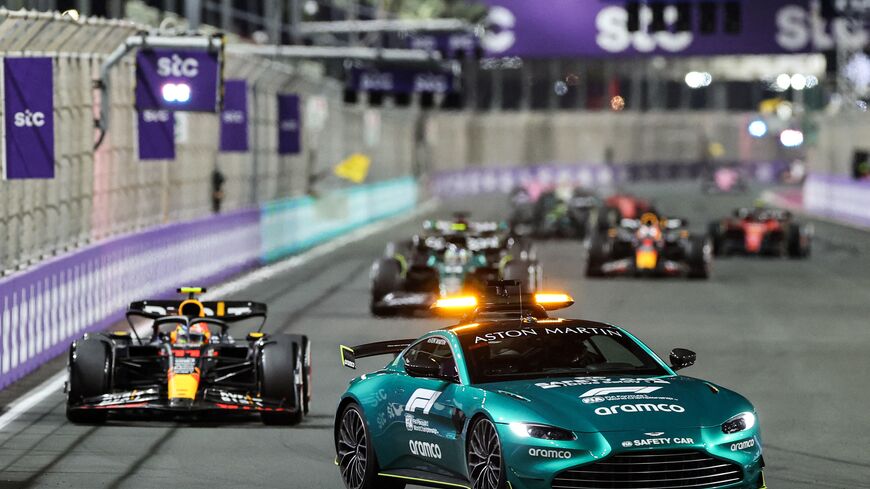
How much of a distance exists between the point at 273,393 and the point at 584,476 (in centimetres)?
528

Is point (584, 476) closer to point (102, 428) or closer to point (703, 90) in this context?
point (102, 428)

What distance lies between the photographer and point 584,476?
934 centimetres

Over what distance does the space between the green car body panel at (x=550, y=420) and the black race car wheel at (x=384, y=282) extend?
13561mm

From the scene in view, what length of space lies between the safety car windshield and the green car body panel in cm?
8

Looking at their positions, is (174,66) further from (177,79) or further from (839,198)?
(839,198)

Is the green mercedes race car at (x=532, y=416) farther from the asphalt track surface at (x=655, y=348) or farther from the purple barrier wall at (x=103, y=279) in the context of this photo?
the purple barrier wall at (x=103, y=279)

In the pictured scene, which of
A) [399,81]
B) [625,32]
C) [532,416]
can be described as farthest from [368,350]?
[399,81]

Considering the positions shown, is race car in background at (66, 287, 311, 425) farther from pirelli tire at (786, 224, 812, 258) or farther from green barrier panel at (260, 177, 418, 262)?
pirelli tire at (786, 224, 812, 258)

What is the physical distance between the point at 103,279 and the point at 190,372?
8.56 meters

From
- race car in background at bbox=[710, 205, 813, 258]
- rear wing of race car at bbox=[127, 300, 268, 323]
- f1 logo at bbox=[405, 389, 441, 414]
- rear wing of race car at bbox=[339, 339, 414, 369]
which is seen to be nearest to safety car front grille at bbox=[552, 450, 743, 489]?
f1 logo at bbox=[405, 389, 441, 414]

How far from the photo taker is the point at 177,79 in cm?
2462

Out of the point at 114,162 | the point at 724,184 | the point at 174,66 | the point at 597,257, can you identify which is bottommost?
the point at 724,184

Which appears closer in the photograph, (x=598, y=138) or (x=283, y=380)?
(x=283, y=380)

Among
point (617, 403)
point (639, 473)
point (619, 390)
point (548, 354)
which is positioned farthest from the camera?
point (548, 354)
